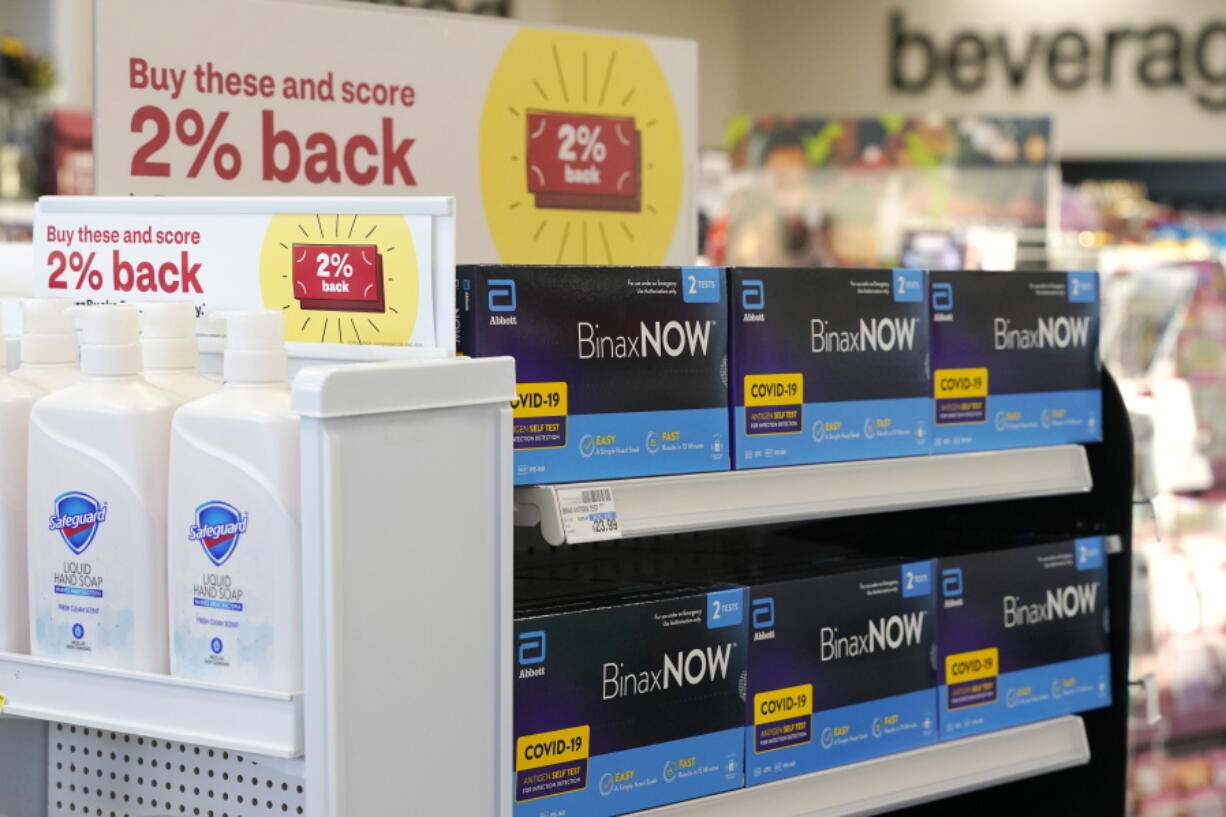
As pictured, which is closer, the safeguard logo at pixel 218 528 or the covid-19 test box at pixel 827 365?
the safeguard logo at pixel 218 528

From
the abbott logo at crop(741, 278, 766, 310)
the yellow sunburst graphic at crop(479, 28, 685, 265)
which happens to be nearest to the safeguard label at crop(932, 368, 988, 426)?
the abbott logo at crop(741, 278, 766, 310)

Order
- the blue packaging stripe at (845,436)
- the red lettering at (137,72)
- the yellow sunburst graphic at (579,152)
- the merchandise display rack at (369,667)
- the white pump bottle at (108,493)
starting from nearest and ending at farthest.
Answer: the merchandise display rack at (369,667), the white pump bottle at (108,493), the blue packaging stripe at (845,436), the red lettering at (137,72), the yellow sunburst graphic at (579,152)

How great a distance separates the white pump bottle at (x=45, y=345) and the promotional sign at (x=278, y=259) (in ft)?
0.45

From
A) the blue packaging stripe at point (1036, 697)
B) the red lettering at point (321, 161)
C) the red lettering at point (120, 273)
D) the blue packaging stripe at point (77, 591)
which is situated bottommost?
the blue packaging stripe at point (1036, 697)

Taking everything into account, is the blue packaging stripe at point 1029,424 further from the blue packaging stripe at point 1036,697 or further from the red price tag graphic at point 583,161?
the red price tag graphic at point 583,161

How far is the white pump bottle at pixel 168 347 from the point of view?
1.56 metres

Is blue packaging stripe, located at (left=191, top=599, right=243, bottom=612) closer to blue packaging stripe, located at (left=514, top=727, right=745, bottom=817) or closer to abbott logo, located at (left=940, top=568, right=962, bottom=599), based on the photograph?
blue packaging stripe, located at (left=514, top=727, right=745, bottom=817)

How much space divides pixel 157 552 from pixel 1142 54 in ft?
36.6

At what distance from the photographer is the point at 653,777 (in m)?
1.99

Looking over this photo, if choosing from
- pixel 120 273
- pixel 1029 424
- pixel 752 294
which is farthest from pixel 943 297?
pixel 120 273

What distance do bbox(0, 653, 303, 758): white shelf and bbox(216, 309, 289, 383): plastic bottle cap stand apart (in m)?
0.28

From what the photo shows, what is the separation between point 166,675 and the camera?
149cm

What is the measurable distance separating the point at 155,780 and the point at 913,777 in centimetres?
112

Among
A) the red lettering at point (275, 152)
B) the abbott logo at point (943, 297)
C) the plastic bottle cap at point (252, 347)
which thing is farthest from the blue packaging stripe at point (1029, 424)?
the plastic bottle cap at point (252, 347)
